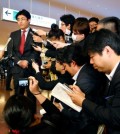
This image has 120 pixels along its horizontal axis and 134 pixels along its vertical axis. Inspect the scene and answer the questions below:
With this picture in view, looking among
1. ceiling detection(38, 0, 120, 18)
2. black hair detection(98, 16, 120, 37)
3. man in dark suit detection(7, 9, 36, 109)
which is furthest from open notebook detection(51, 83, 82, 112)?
ceiling detection(38, 0, 120, 18)

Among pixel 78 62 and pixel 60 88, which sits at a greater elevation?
pixel 78 62

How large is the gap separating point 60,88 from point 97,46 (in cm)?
36

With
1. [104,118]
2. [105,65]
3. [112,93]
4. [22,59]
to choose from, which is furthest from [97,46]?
[22,59]

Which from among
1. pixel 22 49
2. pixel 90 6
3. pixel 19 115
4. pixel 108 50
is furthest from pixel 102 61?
pixel 90 6

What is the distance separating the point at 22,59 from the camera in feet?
10.5

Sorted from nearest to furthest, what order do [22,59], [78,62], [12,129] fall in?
[12,129] → [78,62] → [22,59]

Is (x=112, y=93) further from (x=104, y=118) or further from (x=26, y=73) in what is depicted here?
(x=26, y=73)

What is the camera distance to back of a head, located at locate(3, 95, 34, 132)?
120cm

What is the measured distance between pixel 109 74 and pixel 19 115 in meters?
0.58

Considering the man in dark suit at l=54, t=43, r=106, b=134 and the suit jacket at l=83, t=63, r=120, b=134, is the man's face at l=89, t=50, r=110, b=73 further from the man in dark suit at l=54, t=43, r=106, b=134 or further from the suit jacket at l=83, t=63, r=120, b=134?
the man in dark suit at l=54, t=43, r=106, b=134

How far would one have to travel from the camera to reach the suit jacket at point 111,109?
1278 millimetres

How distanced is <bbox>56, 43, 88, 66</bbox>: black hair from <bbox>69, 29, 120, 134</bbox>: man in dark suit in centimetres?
40

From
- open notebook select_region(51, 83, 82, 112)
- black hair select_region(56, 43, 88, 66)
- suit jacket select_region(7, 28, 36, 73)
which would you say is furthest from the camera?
suit jacket select_region(7, 28, 36, 73)

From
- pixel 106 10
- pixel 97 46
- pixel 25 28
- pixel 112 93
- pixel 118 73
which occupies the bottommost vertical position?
pixel 112 93
